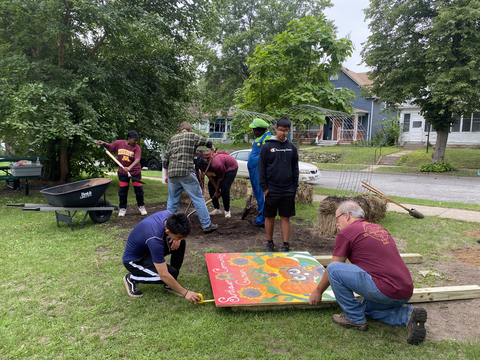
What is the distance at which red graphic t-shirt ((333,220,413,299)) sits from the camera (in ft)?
8.39

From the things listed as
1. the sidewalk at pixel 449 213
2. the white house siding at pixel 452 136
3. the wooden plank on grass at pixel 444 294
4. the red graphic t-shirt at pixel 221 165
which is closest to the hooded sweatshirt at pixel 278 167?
the red graphic t-shirt at pixel 221 165

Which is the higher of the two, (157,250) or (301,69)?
(301,69)

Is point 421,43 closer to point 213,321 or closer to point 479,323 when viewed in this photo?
point 479,323

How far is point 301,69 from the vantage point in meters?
7.93

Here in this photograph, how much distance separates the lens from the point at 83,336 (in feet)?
8.61

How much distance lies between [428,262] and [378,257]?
245cm

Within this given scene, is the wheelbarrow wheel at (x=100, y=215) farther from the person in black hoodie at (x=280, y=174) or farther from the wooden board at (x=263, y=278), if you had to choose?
the person in black hoodie at (x=280, y=174)

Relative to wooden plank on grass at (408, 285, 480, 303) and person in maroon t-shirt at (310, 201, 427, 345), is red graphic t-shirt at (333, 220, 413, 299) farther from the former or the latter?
wooden plank on grass at (408, 285, 480, 303)

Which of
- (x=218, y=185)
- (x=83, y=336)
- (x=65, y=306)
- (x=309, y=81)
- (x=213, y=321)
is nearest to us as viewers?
(x=83, y=336)

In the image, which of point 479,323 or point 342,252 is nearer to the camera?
point 342,252

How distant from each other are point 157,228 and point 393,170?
18.1 meters

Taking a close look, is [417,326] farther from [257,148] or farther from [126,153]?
[126,153]

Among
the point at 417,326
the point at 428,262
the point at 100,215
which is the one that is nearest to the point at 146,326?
the point at 417,326

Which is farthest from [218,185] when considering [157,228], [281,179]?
[157,228]
